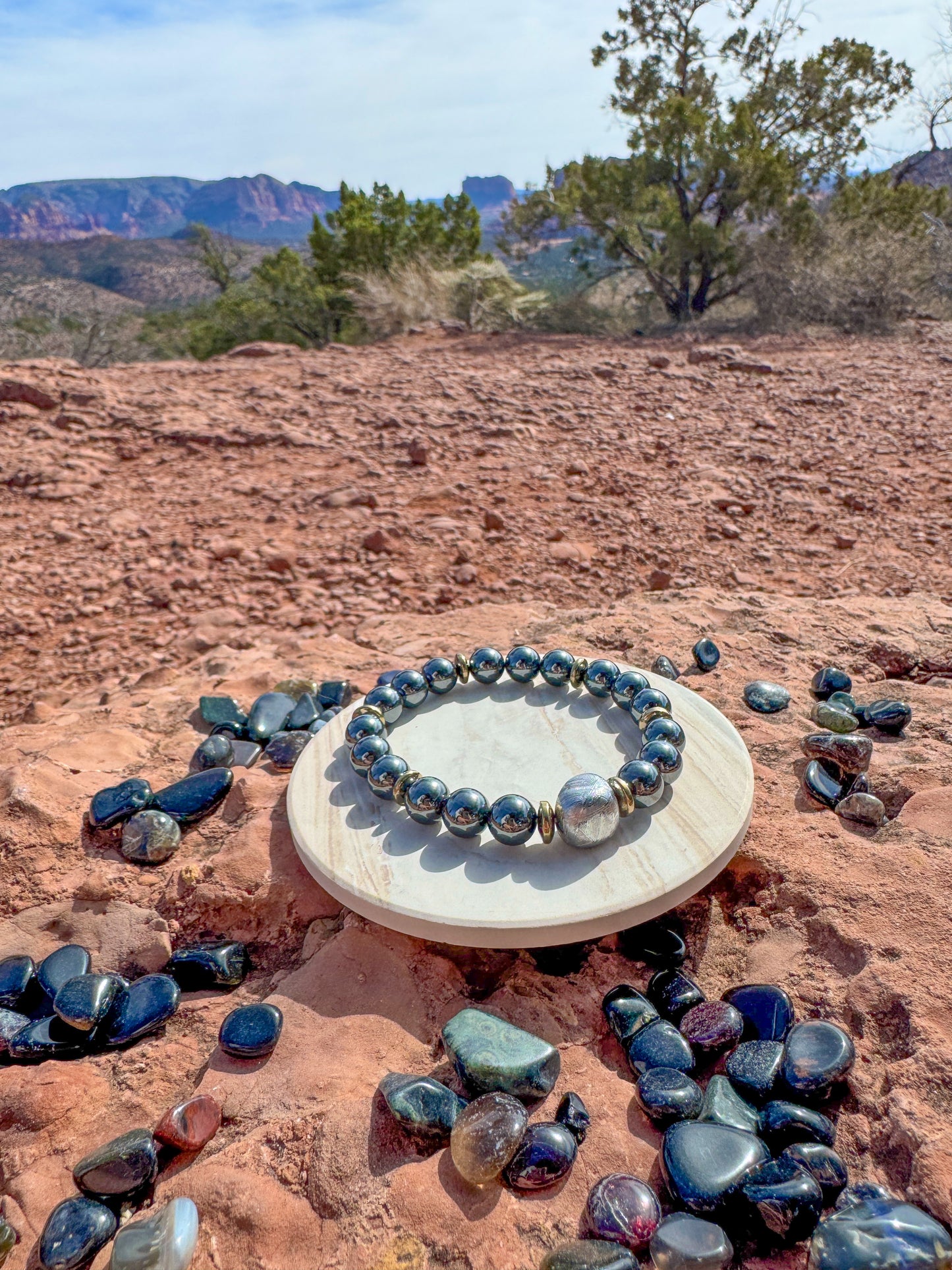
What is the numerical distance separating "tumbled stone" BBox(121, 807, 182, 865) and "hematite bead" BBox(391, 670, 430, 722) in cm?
64

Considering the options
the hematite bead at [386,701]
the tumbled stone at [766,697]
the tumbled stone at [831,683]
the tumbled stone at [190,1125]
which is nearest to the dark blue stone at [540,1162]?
the tumbled stone at [190,1125]

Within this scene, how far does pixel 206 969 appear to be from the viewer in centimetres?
155

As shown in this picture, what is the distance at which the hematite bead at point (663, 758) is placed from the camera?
5.69ft

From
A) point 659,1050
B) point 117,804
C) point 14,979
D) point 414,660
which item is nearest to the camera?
point 659,1050

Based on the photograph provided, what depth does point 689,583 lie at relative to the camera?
3.18 meters

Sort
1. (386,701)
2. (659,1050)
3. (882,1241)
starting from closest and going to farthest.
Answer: (882,1241)
(659,1050)
(386,701)

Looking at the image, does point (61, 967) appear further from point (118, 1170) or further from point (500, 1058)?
point (500, 1058)

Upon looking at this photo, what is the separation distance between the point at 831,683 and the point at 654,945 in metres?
1.12

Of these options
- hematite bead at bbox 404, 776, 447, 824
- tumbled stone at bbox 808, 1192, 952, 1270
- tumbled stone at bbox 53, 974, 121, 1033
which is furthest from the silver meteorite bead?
tumbled stone at bbox 53, 974, 121, 1033

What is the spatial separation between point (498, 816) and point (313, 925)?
0.51 m

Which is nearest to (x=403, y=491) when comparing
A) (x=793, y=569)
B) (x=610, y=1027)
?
(x=793, y=569)

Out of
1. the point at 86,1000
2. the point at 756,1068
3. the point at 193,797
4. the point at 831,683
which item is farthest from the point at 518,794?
the point at 831,683

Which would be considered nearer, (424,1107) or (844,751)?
(424,1107)

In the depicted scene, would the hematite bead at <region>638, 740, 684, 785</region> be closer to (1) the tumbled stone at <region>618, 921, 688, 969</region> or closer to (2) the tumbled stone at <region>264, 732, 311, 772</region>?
(1) the tumbled stone at <region>618, 921, 688, 969</region>
